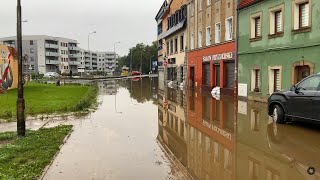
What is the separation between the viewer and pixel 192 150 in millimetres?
9844

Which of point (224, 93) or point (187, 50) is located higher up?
point (187, 50)

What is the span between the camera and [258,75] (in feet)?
77.2

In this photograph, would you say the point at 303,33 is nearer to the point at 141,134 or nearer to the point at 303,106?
the point at 303,106

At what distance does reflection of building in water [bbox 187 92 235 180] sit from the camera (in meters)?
7.81

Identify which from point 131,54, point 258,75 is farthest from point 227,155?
point 131,54

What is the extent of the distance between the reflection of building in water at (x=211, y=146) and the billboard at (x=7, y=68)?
891 inches

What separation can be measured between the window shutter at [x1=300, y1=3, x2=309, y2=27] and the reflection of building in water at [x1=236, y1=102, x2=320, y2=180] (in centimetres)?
744

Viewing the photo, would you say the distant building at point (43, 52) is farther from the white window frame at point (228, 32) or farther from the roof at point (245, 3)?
the roof at point (245, 3)

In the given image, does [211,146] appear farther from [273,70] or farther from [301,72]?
[273,70]

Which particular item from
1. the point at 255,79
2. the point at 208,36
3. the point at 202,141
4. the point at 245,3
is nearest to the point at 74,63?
the point at 208,36

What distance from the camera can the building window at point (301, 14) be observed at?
18.9 metres

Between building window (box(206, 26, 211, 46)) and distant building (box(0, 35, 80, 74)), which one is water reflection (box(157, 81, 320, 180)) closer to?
building window (box(206, 26, 211, 46))

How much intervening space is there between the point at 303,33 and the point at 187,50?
22.8 metres

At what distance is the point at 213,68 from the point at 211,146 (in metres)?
22.2
